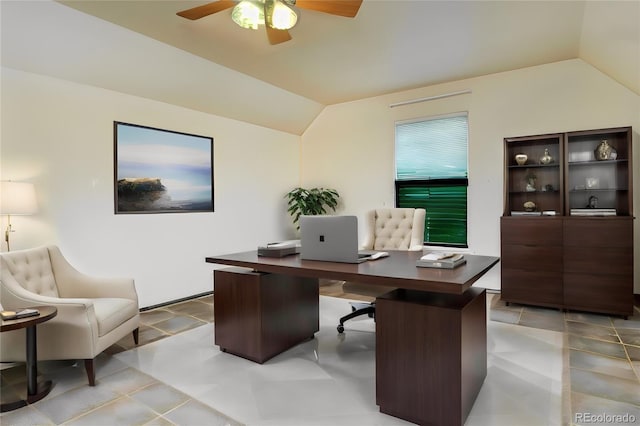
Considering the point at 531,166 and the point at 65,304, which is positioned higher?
the point at 531,166

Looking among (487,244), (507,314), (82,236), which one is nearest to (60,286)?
(82,236)

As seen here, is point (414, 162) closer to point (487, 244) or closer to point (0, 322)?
point (487, 244)

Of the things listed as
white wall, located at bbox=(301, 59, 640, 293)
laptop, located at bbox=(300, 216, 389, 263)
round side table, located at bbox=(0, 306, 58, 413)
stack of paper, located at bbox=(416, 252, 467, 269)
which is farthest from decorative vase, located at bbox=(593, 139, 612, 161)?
round side table, located at bbox=(0, 306, 58, 413)

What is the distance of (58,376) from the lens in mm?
2498

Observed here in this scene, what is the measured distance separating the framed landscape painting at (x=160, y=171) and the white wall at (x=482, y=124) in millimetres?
2036

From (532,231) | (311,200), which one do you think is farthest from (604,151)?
(311,200)

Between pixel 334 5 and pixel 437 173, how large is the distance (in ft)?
10.5

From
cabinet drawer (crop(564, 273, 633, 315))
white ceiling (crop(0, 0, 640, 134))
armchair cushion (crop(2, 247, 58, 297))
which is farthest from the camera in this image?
cabinet drawer (crop(564, 273, 633, 315))

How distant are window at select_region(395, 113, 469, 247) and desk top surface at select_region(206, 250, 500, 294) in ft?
8.46

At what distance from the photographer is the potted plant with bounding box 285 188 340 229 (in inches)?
223

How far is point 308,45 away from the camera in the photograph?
366 centimetres

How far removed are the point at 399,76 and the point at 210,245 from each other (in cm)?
330

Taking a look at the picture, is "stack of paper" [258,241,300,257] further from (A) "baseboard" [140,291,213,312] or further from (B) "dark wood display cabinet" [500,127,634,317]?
(B) "dark wood display cabinet" [500,127,634,317]

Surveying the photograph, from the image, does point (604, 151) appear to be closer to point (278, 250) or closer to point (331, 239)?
point (331, 239)
